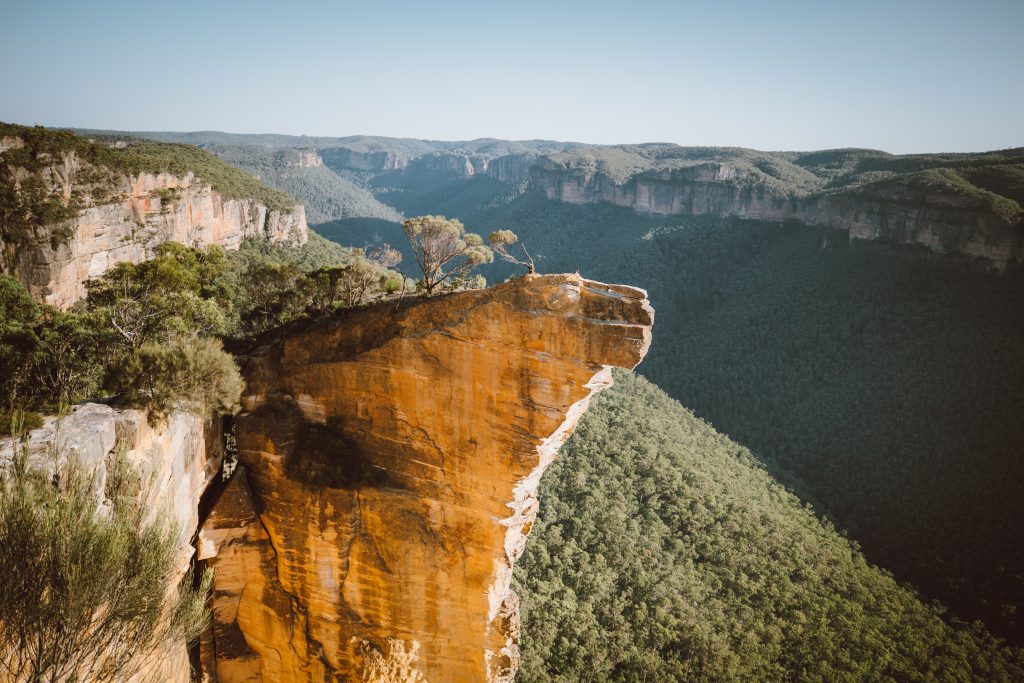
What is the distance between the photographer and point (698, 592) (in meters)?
24.0

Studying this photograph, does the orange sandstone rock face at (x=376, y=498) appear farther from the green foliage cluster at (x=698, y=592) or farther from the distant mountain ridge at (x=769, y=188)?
the distant mountain ridge at (x=769, y=188)

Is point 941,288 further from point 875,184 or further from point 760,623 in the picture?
point 760,623

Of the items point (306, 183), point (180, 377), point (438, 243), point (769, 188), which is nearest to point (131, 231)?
point (438, 243)

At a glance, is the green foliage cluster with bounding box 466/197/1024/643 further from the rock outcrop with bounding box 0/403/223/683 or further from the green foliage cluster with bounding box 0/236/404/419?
the rock outcrop with bounding box 0/403/223/683

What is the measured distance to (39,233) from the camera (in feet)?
54.8

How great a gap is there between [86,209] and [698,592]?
97.1 ft

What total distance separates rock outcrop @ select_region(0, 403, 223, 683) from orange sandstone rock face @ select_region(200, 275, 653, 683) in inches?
36.4

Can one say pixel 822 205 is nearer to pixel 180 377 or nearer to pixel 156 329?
pixel 156 329

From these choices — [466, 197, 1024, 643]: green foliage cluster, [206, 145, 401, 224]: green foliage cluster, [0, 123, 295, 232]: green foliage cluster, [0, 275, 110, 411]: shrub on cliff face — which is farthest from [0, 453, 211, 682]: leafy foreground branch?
[206, 145, 401, 224]: green foliage cluster

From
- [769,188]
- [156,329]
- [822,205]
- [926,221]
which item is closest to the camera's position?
[156,329]

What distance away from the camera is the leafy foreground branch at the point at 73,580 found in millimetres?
6289

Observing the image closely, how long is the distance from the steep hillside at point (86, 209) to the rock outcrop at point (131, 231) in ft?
0.11

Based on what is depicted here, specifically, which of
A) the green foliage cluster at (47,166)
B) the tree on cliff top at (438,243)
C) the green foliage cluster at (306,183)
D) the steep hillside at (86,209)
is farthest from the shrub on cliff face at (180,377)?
the green foliage cluster at (306,183)

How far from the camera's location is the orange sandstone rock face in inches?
508
